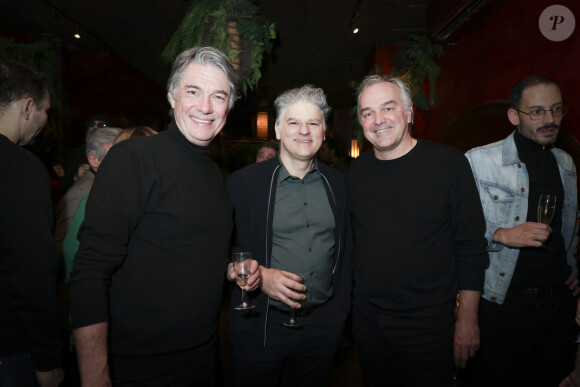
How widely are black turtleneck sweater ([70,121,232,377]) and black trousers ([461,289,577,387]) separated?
1.71 m

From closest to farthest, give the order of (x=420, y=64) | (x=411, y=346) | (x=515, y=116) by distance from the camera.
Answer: (x=411, y=346), (x=515, y=116), (x=420, y=64)

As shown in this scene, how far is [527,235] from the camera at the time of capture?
1.77 m

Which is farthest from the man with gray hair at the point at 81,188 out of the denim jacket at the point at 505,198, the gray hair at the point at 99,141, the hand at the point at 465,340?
the denim jacket at the point at 505,198

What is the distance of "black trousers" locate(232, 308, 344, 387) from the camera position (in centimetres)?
175

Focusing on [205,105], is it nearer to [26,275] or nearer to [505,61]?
[26,275]

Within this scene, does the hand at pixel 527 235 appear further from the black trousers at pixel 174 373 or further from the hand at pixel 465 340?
the black trousers at pixel 174 373

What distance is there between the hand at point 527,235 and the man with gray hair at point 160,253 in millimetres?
1566

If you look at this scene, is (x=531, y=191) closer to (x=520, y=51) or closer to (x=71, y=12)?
(x=520, y=51)

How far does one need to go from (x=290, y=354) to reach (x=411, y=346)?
0.63 m

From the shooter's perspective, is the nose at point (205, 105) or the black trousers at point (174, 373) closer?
the black trousers at point (174, 373)

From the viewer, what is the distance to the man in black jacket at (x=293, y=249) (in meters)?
1.77

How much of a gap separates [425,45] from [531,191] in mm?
3733

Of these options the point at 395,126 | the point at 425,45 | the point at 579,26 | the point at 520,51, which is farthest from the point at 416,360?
the point at 425,45

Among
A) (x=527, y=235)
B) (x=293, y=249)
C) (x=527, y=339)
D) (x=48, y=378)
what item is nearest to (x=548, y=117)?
(x=527, y=235)
